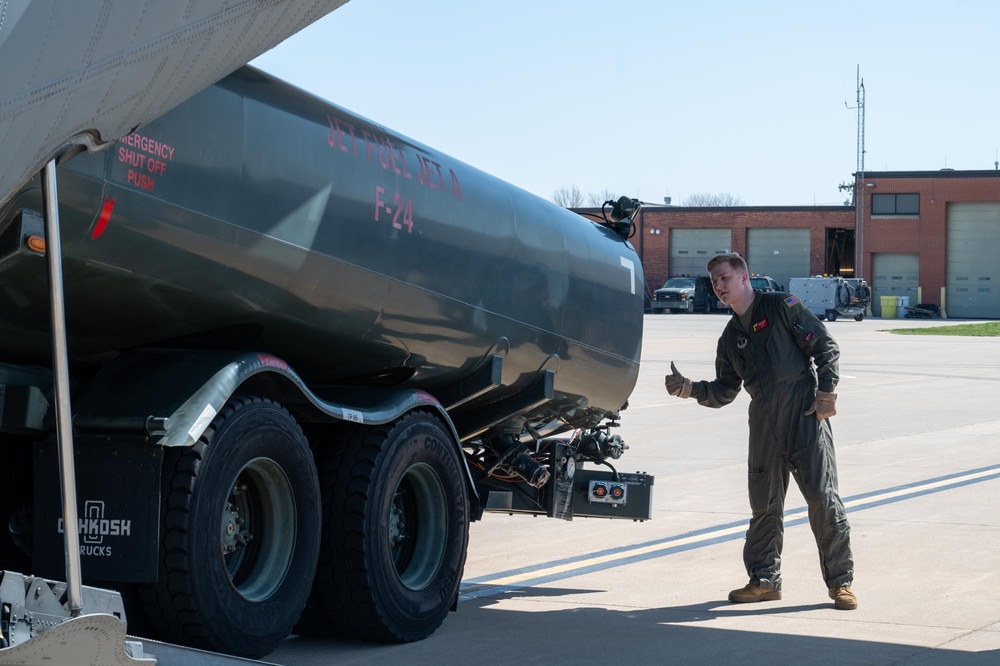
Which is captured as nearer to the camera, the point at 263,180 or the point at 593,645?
the point at 263,180

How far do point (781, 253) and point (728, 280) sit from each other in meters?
74.1

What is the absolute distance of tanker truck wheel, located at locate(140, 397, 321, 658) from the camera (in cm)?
561

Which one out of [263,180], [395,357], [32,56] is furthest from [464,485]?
[32,56]

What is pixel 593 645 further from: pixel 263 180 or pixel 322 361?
pixel 263 180

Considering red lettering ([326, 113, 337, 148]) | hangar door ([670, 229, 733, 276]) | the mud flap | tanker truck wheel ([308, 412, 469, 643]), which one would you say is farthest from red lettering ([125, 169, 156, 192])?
hangar door ([670, 229, 733, 276])

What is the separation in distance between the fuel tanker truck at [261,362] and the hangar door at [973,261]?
231 feet

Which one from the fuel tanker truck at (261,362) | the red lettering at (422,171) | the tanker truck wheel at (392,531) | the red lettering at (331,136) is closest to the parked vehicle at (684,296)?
the fuel tanker truck at (261,362)

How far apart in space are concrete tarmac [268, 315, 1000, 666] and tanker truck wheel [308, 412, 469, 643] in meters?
0.16

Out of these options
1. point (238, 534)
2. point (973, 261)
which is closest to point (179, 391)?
point (238, 534)

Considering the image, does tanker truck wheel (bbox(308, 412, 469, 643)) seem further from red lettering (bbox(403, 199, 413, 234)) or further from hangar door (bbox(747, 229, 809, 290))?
hangar door (bbox(747, 229, 809, 290))

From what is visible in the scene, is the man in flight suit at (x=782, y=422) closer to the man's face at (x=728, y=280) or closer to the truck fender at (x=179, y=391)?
the man's face at (x=728, y=280)

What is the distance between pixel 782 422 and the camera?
809 cm

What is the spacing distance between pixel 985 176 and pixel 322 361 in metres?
72.7

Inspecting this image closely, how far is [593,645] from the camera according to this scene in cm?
700
